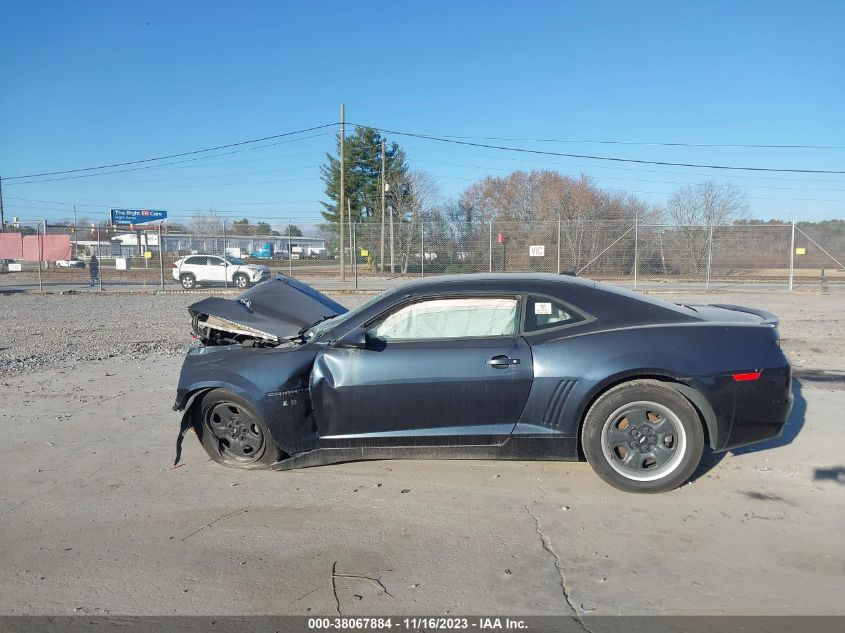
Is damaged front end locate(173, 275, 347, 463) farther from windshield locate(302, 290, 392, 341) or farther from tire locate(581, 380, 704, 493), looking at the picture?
tire locate(581, 380, 704, 493)

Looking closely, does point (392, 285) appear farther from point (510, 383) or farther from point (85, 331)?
point (510, 383)

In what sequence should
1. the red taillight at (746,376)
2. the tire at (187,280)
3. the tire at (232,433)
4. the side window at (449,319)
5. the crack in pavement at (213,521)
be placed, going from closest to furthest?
1. the crack in pavement at (213,521)
2. the red taillight at (746,376)
3. the side window at (449,319)
4. the tire at (232,433)
5. the tire at (187,280)

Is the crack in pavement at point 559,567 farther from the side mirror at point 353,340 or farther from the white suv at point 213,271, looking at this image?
the white suv at point 213,271

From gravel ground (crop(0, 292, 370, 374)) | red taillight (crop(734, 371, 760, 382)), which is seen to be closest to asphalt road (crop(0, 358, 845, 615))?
red taillight (crop(734, 371, 760, 382))

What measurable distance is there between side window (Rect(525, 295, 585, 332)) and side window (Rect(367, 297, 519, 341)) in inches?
3.9

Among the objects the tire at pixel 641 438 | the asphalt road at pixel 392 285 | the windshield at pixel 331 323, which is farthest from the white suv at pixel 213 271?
the tire at pixel 641 438

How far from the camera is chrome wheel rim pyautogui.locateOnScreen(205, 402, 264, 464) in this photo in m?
4.82

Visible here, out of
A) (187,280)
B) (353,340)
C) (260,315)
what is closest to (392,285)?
(187,280)

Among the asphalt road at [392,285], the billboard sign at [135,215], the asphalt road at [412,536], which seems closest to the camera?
the asphalt road at [412,536]

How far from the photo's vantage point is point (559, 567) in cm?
346

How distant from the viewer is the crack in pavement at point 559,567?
3.04m

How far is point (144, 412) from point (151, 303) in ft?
43.8

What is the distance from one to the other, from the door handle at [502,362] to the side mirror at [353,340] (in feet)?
2.92

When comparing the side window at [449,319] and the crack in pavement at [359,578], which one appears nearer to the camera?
the crack in pavement at [359,578]
